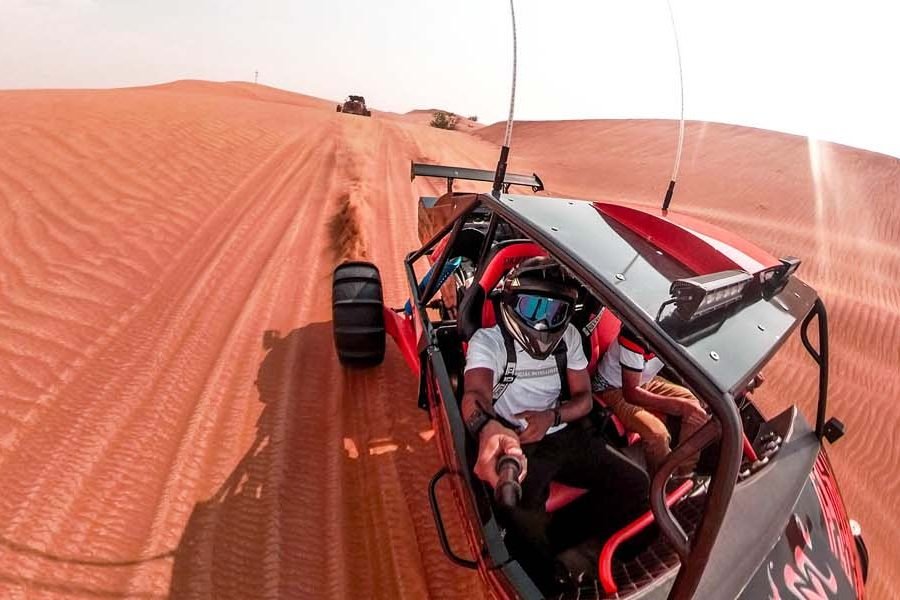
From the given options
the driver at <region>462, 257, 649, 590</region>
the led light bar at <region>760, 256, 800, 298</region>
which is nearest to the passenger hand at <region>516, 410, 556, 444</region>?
the driver at <region>462, 257, 649, 590</region>

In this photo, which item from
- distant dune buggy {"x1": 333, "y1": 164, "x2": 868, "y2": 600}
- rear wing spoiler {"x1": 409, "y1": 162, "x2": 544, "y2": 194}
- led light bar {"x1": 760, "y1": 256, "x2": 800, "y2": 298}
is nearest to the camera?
distant dune buggy {"x1": 333, "y1": 164, "x2": 868, "y2": 600}

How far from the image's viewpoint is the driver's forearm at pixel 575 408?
2518 mm

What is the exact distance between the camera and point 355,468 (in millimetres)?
3170

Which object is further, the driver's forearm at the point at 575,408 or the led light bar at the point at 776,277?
the driver's forearm at the point at 575,408

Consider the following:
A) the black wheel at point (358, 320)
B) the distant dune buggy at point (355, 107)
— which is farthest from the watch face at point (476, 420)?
the distant dune buggy at point (355, 107)

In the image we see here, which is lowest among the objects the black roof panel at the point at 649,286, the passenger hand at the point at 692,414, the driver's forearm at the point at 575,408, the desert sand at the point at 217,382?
the desert sand at the point at 217,382

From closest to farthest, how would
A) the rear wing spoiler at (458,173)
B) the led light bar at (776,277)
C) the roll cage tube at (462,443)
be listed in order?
1. the roll cage tube at (462,443)
2. the led light bar at (776,277)
3. the rear wing spoiler at (458,173)

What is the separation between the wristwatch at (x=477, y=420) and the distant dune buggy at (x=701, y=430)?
0.06 metres

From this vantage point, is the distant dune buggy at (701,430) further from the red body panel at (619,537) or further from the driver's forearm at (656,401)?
the driver's forearm at (656,401)

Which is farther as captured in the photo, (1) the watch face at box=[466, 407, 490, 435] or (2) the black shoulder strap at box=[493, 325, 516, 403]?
(2) the black shoulder strap at box=[493, 325, 516, 403]

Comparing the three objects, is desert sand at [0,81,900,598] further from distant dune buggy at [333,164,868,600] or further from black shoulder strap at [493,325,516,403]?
black shoulder strap at [493,325,516,403]

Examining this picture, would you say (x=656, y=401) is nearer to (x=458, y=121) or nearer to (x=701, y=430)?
(x=701, y=430)

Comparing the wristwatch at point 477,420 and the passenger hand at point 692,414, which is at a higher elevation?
the wristwatch at point 477,420

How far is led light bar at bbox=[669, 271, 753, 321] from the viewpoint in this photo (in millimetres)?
→ 1475
